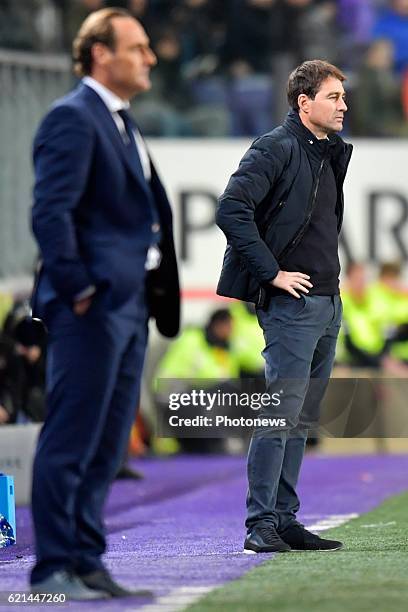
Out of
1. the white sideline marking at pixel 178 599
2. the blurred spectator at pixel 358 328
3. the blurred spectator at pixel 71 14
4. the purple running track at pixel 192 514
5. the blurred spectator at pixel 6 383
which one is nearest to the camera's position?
the white sideline marking at pixel 178 599

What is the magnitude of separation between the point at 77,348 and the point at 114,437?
36 centimetres

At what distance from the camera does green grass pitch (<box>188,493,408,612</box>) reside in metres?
5.17

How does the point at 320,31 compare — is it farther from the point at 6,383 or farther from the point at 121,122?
the point at 121,122

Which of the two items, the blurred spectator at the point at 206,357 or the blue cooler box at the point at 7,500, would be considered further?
the blurred spectator at the point at 206,357

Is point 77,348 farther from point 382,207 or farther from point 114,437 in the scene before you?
point 382,207

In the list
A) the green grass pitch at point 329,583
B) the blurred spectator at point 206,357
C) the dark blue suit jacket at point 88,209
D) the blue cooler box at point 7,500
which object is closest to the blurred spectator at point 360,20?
the blurred spectator at point 206,357

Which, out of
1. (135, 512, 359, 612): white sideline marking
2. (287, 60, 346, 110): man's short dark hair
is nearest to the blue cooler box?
(287, 60, 346, 110): man's short dark hair

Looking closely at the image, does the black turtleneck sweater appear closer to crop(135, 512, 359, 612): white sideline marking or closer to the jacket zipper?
the jacket zipper

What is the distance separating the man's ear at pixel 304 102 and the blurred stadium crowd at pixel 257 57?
8.83 meters

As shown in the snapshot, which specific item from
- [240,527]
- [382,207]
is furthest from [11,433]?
[382,207]

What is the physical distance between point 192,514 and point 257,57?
7.39 metres

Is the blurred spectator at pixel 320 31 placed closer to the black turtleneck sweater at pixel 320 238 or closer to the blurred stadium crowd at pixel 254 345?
the blurred stadium crowd at pixel 254 345

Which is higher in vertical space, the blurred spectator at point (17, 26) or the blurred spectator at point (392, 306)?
the blurred spectator at point (17, 26)

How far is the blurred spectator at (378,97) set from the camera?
1614 cm
